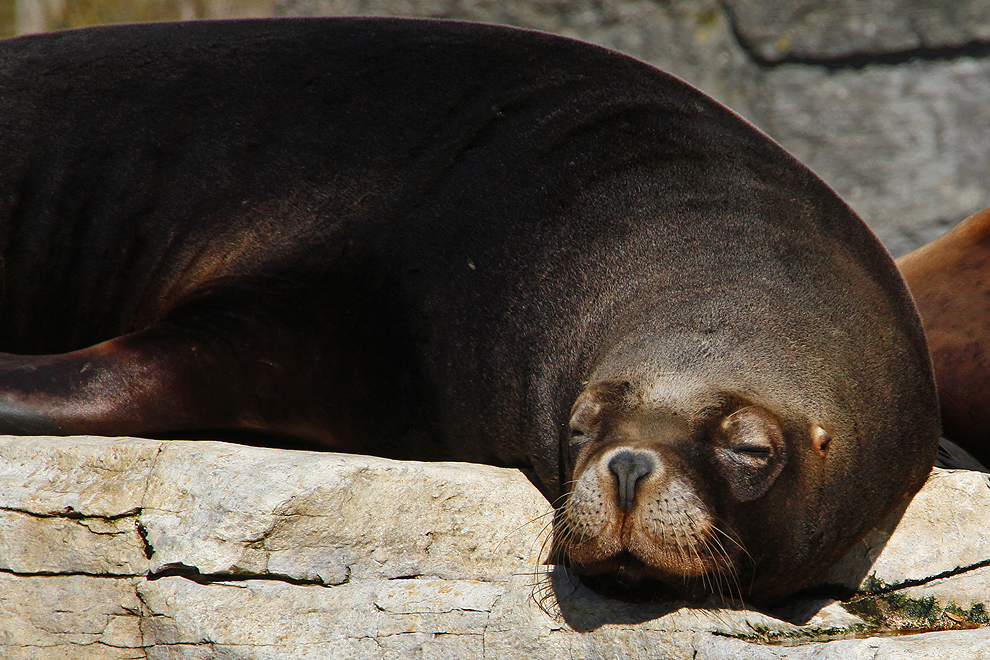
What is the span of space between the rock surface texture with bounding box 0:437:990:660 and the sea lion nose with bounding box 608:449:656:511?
0.38 m

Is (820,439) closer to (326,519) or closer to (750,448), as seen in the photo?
(750,448)

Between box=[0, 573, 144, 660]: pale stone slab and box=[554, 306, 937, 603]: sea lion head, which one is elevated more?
box=[554, 306, 937, 603]: sea lion head

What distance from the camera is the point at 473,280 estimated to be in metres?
3.78

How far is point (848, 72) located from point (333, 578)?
19.6 feet

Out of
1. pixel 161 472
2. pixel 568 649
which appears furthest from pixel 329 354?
pixel 568 649

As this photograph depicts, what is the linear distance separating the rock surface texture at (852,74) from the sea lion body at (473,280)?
11.8 feet

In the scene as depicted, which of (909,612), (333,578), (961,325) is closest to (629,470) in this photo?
(333,578)

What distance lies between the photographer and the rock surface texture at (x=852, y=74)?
7395mm

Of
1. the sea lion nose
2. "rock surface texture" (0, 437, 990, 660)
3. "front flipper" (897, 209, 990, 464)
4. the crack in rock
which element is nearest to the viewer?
the sea lion nose

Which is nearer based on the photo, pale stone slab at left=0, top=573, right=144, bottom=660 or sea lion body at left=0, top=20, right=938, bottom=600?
pale stone slab at left=0, top=573, right=144, bottom=660

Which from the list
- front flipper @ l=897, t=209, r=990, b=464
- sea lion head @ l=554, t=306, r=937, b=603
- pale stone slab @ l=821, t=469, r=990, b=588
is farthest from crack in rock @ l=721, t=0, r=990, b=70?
sea lion head @ l=554, t=306, r=937, b=603

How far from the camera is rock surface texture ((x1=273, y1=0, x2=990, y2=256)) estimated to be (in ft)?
24.3

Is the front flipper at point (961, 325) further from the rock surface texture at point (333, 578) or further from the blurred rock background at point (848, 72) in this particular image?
the blurred rock background at point (848, 72)

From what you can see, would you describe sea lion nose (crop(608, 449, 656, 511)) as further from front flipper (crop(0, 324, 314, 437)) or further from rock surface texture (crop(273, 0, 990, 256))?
rock surface texture (crop(273, 0, 990, 256))
